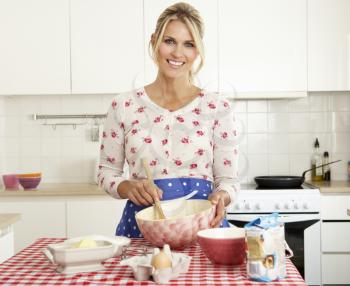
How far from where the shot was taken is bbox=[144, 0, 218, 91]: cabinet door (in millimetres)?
3191

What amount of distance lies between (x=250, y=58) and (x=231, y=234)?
2056 mm

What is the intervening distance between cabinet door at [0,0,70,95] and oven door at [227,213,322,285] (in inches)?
55.1

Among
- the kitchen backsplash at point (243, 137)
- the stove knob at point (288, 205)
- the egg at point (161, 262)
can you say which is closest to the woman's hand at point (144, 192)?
the egg at point (161, 262)

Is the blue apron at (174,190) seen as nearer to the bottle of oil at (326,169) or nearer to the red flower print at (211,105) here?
the red flower print at (211,105)

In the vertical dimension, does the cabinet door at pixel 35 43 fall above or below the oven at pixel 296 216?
above

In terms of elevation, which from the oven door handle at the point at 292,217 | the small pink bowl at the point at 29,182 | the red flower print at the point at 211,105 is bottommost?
the oven door handle at the point at 292,217

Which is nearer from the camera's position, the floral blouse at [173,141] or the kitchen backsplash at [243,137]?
the floral blouse at [173,141]

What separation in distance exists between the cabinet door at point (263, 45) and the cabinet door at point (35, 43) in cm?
97

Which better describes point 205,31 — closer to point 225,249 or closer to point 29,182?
point 29,182

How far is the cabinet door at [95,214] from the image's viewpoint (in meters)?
3.05

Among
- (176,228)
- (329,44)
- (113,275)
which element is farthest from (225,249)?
(329,44)

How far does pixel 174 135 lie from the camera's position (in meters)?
1.70

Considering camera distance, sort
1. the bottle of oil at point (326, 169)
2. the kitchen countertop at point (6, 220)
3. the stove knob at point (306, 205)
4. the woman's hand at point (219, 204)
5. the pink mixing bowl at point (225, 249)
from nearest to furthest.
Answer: the pink mixing bowl at point (225, 249)
the woman's hand at point (219, 204)
the kitchen countertop at point (6, 220)
the stove knob at point (306, 205)
the bottle of oil at point (326, 169)

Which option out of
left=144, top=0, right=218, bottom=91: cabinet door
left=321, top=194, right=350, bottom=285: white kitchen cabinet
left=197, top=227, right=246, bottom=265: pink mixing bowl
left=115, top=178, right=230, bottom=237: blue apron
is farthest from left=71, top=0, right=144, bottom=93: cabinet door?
left=197, top=227, right=246, bottom=265: pink mixing bowl
